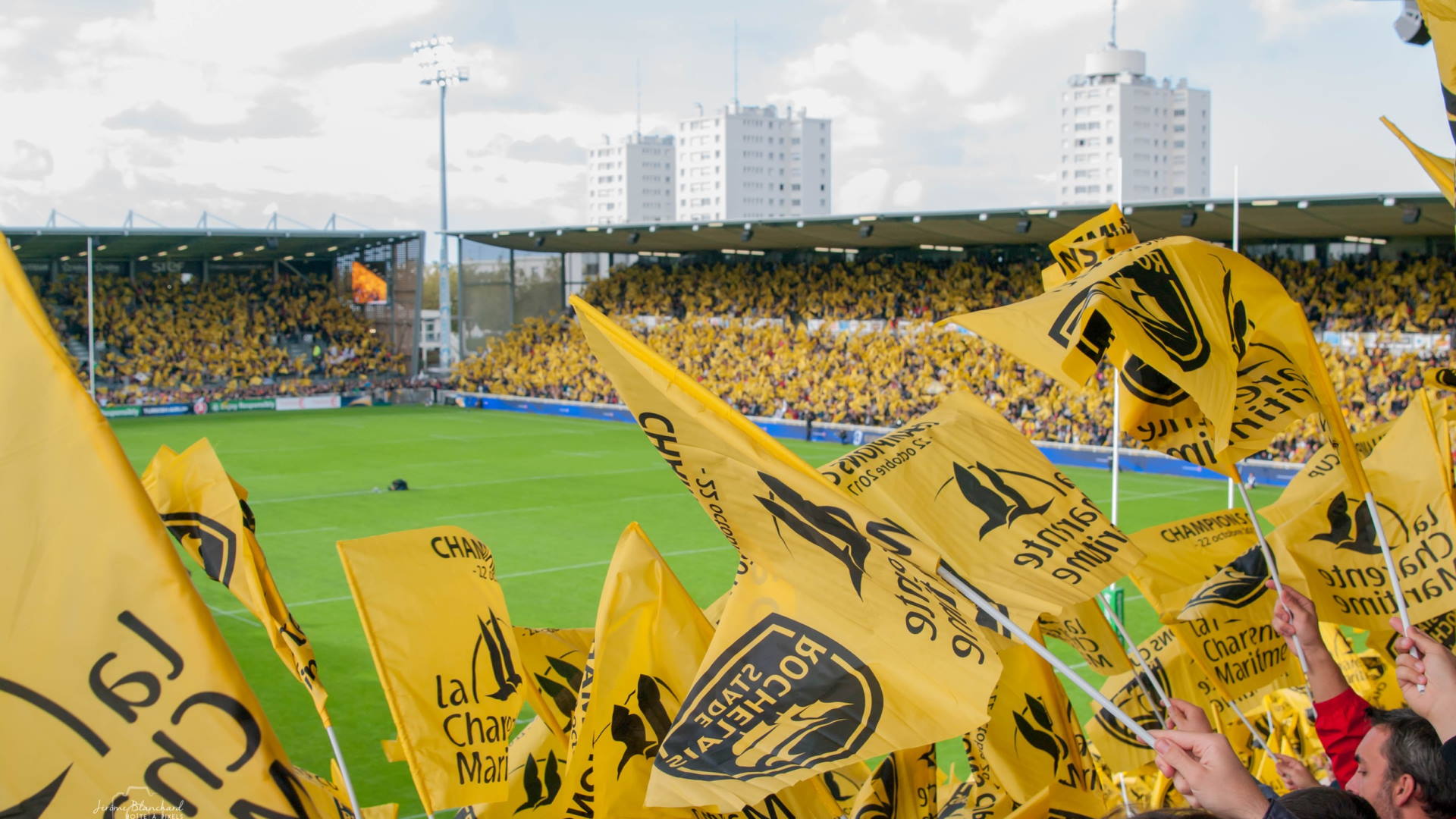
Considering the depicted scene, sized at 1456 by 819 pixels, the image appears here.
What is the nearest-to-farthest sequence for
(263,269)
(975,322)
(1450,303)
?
1. (975,322)
2. (1450,303)
3. (263,269)

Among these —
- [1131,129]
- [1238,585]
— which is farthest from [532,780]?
[1131,129]

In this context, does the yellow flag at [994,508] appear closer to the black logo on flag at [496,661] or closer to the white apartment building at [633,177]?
the black logo on flag at [496,661]

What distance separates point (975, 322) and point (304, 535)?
1695 cm

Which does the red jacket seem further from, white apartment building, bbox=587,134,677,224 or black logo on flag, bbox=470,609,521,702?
white apartment building, bbox=587,134,677,224

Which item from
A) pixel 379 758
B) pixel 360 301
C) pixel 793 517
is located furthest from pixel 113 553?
pixel 360 301

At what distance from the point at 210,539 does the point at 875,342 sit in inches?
1309

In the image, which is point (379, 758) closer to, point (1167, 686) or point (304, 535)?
point (1167, 686)

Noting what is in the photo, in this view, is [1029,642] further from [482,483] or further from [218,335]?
[218,335]

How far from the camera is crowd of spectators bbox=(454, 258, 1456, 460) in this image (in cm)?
2789

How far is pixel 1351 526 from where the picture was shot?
4.77 meters

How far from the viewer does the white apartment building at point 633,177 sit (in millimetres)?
174875

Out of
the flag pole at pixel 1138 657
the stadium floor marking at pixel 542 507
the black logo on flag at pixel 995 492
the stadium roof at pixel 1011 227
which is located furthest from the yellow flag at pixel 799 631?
the stadium roof at pixel 1011 227

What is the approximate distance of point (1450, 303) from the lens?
27531mm

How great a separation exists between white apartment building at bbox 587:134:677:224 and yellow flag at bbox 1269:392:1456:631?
551ft
